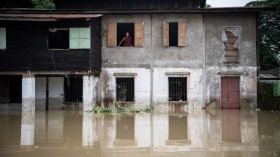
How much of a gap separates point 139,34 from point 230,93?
6.20 metres

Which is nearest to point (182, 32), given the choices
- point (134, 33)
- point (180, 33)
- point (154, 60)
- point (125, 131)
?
point (180, 33)

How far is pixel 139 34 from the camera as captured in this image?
2088 cm

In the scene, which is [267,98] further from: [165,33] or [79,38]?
[79,38]

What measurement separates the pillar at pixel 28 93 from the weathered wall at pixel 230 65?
956cm

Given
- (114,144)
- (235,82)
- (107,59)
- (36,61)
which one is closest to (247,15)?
(235,82)

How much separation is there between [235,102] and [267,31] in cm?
1624

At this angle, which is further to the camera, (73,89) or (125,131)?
(73,89)

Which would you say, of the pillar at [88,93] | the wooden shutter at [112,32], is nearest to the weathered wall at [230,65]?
the wooden shutter at [112,32]

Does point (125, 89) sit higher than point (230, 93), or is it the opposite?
point (125, 89)

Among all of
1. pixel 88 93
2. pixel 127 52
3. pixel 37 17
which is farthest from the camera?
pixel 127 52

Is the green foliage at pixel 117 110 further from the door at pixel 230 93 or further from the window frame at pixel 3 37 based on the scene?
the window frame at pixel 3 37

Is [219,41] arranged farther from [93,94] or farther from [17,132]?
[17,132]

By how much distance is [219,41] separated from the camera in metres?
20.9

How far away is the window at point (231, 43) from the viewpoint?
68.4ft
